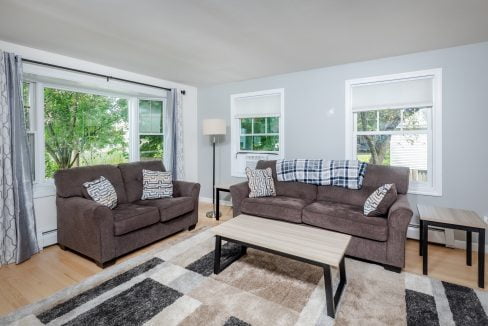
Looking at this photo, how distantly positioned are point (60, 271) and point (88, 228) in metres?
0.46

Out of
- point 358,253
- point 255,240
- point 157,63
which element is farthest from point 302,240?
point 157,63

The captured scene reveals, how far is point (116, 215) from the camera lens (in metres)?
2.67

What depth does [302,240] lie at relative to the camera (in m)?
2.09

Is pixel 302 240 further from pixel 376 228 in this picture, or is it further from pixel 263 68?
pixel 263 68

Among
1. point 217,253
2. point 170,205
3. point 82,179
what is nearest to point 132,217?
point 170,205

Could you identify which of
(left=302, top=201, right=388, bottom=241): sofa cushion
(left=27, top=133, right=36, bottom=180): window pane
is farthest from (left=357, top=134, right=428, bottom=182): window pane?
(left=27, top=133, right=36, bottom=180): window pane

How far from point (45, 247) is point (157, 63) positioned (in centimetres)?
270

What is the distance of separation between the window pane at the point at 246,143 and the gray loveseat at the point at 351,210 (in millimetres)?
740

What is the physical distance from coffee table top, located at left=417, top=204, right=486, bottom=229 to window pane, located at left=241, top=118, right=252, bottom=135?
9.48 feet

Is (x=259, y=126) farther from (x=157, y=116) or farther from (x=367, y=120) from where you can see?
(x=157, y=116)

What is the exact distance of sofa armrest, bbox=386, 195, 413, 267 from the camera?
2316mm

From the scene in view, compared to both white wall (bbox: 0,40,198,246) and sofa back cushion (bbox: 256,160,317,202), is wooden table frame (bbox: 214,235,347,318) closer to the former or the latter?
sofa back cushion (bbox: 256,160,317,202)

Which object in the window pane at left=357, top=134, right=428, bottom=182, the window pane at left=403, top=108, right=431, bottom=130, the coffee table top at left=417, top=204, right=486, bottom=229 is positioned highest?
the window pane at left=403, top=108, right=431, bottom=130

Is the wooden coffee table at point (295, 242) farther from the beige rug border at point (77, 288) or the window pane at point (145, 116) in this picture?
the window pane at point (145, 116)
